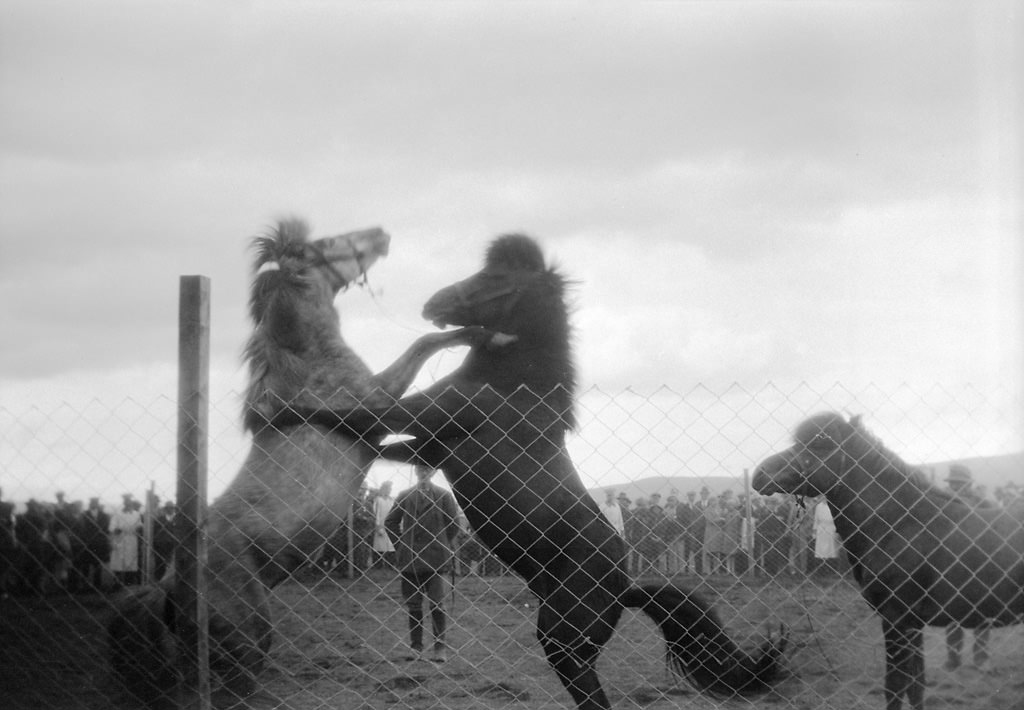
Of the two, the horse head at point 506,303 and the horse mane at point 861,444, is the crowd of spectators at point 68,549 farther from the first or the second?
the horse mane at point 861,444

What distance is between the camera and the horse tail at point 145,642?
396cm

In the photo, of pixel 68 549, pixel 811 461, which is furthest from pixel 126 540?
pixel 811 461

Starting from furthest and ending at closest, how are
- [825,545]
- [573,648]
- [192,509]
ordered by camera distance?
[825,545] → [573,648] → [192,509]

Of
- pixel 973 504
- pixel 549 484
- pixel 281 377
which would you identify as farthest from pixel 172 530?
pixel 973 504

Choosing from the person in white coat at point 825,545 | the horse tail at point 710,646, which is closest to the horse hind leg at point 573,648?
the horse tail at point 710,646

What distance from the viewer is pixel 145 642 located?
158 inches

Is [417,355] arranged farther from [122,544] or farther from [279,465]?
[122,544]

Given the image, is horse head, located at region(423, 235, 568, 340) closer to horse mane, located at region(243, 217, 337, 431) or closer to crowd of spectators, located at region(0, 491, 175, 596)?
horse mane, located at region(243, 217, 337, 431)

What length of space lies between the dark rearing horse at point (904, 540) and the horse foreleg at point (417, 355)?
2.35 m

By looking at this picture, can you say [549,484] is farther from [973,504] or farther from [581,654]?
[973,504]

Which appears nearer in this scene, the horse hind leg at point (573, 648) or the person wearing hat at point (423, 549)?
the horse hind leg at point (573, 648)

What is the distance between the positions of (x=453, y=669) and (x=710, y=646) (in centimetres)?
381

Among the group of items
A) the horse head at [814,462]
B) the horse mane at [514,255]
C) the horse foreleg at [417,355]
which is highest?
the horse mane at [514,255]

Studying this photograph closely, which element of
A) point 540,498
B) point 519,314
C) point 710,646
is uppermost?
point 519,314
